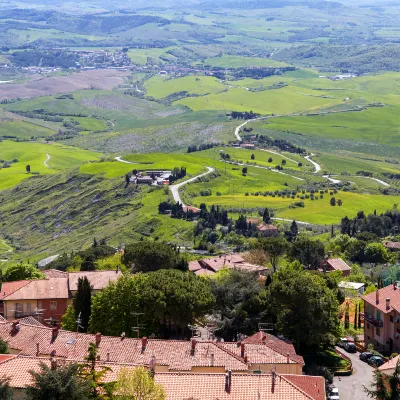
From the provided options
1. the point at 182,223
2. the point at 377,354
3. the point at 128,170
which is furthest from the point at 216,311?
the point at 128,170

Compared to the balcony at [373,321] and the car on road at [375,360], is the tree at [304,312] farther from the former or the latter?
the balcony at [373,321]

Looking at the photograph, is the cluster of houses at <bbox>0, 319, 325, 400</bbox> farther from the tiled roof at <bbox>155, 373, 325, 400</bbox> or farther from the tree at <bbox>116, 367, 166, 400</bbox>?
the tree at <bbox>116, 367, 166, 400</bbox>

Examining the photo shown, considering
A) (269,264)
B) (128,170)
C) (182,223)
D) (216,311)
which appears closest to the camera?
(216,311)

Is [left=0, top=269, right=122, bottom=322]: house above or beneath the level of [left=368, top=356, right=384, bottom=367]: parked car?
beneath

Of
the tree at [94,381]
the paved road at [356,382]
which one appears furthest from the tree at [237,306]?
the tree at [94,381]

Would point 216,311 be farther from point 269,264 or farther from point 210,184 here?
point 210,184

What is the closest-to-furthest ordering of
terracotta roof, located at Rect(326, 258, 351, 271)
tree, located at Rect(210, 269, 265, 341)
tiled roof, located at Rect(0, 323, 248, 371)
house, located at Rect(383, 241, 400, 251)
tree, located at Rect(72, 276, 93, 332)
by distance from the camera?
tiled roof, located at Rect(0, 323, 248, 371), tree, located at Rect(72, 276, 93, 332), tree, located at Rect(210, 269, 265, 341), terracotta roof, located at Rect(326, 258, 351, 271), house, located at Rect(383, 241, 400, 251)

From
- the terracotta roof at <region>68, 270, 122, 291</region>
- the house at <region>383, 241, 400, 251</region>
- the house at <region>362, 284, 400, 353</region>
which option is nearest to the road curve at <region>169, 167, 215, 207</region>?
the house at <region>383, 241, 400, 251</region>
